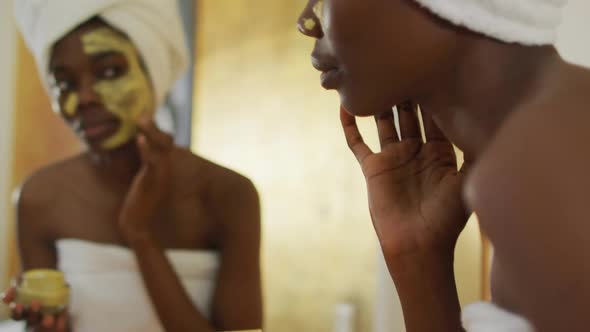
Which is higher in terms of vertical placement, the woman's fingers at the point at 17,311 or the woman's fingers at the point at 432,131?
the woman's fingers at the point at 432,131

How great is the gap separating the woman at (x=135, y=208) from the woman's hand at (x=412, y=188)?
37 centimetres

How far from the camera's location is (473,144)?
14.1 inches

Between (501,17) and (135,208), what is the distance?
0.62 meters

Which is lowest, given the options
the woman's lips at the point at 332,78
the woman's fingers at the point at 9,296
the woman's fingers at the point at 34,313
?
the woman's fingers at the point at 34,313

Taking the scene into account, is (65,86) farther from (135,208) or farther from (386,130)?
(386,130)

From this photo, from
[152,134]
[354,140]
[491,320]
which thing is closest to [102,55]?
[152,134]

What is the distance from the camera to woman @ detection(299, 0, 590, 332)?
0.26 metres

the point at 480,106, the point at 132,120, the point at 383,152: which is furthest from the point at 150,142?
the point at 480,106

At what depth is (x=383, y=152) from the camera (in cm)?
48

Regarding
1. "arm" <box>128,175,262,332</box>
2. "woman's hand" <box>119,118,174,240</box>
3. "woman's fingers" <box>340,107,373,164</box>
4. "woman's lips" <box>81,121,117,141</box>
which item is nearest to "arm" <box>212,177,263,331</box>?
"arm" <box>128,175,262,332</box>

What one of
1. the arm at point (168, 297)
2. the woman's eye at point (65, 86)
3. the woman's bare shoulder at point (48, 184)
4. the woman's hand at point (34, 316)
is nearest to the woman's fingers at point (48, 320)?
the woman's hand at point (34, 316)

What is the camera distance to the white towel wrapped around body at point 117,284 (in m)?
0.79

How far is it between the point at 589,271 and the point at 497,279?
0.20 ft

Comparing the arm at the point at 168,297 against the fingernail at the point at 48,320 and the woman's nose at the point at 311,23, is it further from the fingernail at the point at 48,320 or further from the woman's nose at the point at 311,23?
the woman's nose at the point at 311,23
